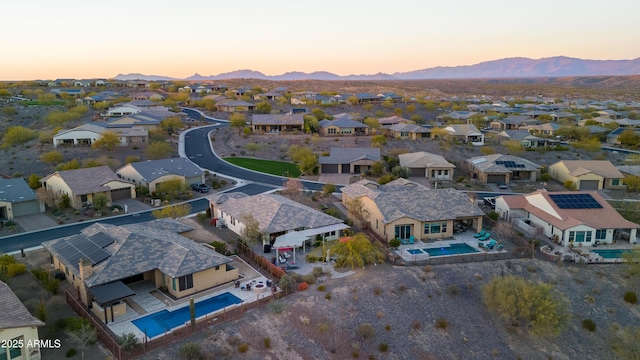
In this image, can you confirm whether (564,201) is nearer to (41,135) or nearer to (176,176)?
(176,176)

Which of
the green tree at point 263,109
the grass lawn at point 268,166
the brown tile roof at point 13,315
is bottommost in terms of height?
the grass lawn at point 268,166

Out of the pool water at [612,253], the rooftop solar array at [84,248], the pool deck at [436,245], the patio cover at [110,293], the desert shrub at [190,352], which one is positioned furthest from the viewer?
the pool water at [612,253]

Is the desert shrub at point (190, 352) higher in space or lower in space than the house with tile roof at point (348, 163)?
lower

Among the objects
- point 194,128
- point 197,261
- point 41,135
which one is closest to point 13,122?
point 41,135

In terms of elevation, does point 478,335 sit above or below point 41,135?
below

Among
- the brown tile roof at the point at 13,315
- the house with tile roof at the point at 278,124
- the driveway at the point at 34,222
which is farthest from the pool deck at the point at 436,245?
the house with tile roof at the point at 278,124

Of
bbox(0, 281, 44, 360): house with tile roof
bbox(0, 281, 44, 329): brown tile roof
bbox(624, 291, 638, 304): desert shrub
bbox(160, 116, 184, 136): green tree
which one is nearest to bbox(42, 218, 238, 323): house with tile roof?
bbox(0, 281, 44, 329): brown tile roof

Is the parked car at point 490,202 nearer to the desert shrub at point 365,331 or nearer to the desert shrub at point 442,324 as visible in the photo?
the desert shrub at point 442,324
